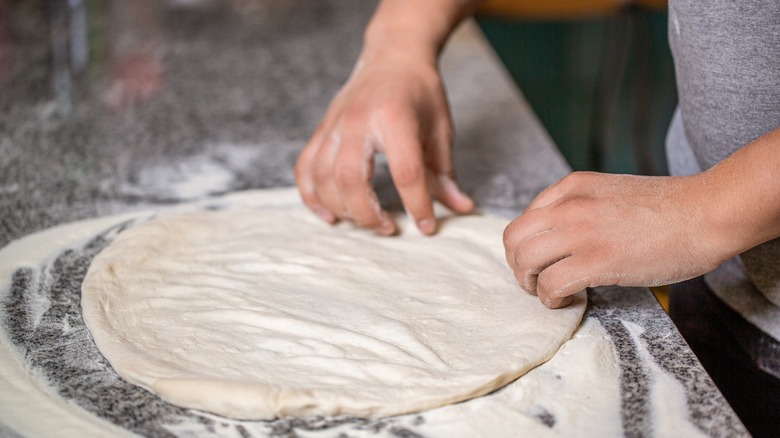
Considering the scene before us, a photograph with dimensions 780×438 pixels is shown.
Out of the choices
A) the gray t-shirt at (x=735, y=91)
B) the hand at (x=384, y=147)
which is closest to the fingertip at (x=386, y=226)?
the hand at (x=384, y=147)

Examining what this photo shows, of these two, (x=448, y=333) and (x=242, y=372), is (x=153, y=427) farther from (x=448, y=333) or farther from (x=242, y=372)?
(x=448, y=333)

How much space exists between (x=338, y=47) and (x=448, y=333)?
1.25 meters

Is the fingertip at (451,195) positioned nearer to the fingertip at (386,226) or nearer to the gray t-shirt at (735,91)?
the fingertip at (386,226)

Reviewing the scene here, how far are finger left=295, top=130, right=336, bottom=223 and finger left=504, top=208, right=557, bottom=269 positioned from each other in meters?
0.34

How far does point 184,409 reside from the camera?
0.72 meters

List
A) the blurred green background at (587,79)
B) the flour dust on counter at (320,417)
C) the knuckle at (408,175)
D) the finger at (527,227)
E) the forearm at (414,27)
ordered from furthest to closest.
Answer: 1. the blurred green background at (587,79)
2. the forearm at (414,27)
3. the knuckle at (408,175)
4. the finger at (527,227)
5. the flour dust on counter at (320,417)

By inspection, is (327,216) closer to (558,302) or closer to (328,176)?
(328,176)

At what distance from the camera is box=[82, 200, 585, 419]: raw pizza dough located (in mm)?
723

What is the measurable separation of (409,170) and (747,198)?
0.43m

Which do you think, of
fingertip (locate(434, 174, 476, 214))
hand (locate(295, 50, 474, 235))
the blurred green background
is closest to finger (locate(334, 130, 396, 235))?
hand (locate(295, 50, 474, 235))

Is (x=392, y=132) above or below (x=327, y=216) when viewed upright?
above

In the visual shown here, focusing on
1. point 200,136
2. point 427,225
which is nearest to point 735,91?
point 427,225

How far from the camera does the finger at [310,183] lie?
3.61ft

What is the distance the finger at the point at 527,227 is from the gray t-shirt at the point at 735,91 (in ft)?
0.88
